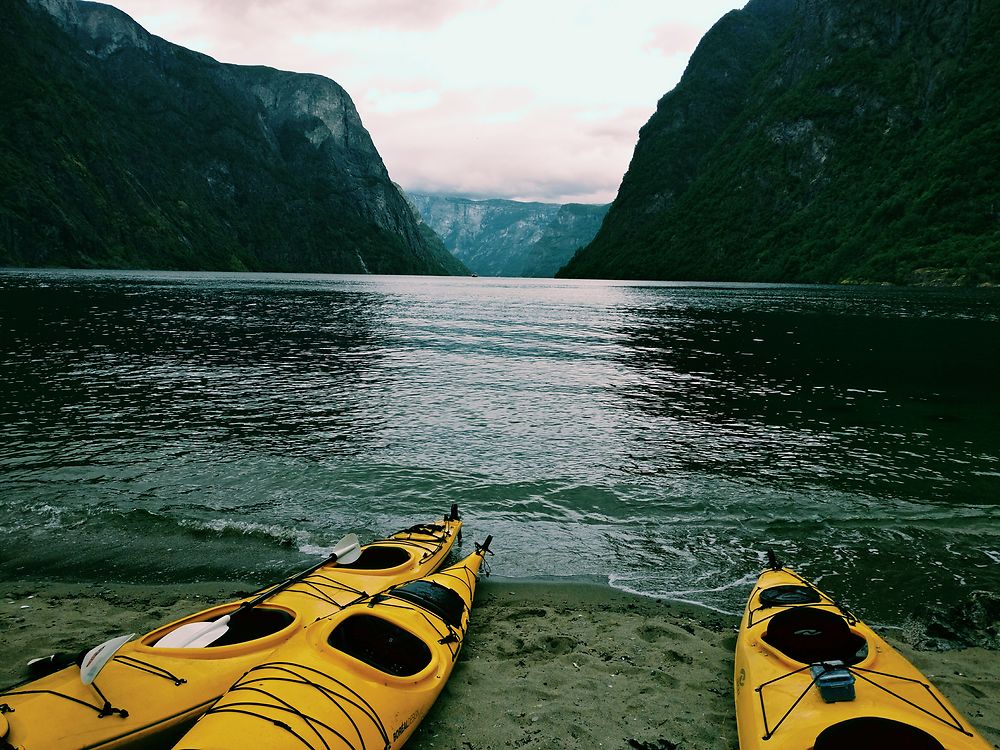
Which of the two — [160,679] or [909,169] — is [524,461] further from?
[909,169]

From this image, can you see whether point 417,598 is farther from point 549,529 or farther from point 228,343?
point 228,343

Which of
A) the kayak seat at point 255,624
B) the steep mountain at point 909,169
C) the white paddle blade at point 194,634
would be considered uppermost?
the steep mountain at point 909,169

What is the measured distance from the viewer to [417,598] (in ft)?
27.8

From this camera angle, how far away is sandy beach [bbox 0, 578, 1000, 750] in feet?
22.6

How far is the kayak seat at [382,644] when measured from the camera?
7.22 meters

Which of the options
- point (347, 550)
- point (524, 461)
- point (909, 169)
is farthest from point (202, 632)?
point (909, 169)

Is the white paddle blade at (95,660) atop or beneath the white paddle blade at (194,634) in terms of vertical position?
atop

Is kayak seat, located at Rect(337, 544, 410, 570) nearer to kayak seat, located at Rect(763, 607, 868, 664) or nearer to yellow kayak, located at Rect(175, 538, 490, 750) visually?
yellow kayak, located at Rect(175, 538, 490, 750)

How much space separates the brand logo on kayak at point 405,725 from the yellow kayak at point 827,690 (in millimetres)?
3836

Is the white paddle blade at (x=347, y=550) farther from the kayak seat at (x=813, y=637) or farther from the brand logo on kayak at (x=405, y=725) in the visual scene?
the kayak seat at (x=813, y=637)

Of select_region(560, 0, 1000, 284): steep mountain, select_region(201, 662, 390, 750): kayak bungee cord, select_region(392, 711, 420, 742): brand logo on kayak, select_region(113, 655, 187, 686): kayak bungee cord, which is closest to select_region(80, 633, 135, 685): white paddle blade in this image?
select_region(113, 655, 187, 686): kayak bungee cord

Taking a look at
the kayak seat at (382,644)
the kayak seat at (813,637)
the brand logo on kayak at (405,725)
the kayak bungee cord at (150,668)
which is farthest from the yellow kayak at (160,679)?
the kayak seat at (813,637)

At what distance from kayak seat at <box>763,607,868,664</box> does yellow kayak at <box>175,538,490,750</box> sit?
180 inches

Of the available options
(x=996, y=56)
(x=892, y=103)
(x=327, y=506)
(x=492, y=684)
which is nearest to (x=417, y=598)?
(x=492, y=684)
